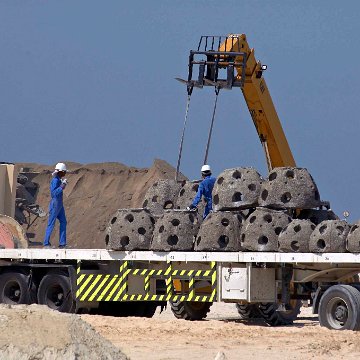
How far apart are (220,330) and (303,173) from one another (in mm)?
4630

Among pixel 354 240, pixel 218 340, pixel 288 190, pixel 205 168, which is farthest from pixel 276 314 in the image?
pixel 218 340

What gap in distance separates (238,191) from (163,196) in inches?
141

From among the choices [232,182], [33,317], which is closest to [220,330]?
[232,182]

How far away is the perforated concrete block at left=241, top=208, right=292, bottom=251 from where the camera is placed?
22.3m

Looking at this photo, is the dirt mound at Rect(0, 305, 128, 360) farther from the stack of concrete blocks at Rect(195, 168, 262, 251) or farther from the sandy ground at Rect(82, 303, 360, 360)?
the stack of concrete blocks at Rect(195, 168, 262, 251)

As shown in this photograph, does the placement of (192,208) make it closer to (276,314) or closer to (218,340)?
(276,314)

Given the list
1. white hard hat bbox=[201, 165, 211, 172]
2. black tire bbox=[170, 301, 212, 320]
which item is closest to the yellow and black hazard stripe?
black tire bbox=[170, 301, 212, 320]

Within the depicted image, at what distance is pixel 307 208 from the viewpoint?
2364 cm

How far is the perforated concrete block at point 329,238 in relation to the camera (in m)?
21.1

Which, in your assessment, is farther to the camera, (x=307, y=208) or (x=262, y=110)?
(x=262, y=110)

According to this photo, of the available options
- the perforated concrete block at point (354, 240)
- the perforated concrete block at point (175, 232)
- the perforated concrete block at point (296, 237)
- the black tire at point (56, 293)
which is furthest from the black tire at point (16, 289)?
the perforated concrete block at point (354, 240)

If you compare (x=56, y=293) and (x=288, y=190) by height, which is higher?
(x=288, y=190)

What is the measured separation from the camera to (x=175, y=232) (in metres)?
23.2

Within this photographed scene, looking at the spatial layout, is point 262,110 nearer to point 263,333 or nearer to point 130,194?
point 263,333
